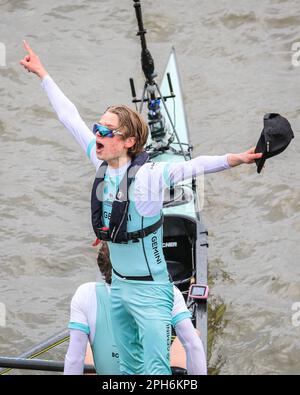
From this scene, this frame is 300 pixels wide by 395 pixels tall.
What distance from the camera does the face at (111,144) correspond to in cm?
418

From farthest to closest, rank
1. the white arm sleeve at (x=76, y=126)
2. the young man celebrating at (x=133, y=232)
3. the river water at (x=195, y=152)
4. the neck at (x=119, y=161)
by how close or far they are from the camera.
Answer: the river water at (x=195, y=152) → the white arm sleeve at (x=76, y=126) → the neck at (x=119, y=161) → the young man celebrating at (x=133, y=232)

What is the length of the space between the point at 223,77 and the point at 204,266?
5795mm

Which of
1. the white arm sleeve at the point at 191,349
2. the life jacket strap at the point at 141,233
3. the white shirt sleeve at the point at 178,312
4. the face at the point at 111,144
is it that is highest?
the face at the point at 111,144

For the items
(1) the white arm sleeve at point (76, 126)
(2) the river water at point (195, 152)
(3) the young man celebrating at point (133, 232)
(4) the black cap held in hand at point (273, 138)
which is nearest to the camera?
Result: (4) the black cap held in hand at point (273, 138)

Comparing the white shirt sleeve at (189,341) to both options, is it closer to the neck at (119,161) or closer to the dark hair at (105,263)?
the dark hair at (105,263)

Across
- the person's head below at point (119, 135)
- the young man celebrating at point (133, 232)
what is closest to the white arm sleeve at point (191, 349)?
the young man celebrating at point (133, 232)

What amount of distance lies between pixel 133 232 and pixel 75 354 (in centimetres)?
77

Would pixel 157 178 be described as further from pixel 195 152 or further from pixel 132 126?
pixel 195 152

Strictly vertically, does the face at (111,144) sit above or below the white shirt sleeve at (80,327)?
above

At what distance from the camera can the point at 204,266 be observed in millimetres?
6500

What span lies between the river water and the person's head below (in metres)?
3.05

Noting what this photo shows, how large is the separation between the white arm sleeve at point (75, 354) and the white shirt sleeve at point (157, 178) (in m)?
0.79

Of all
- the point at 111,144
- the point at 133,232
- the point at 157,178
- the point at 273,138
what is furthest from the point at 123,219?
the point at 273,138

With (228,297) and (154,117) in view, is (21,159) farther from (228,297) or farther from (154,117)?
(228,297)
